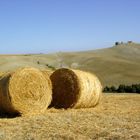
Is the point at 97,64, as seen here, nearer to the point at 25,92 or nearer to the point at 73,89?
the point at 73,89

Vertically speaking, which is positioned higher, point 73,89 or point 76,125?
point 73,89

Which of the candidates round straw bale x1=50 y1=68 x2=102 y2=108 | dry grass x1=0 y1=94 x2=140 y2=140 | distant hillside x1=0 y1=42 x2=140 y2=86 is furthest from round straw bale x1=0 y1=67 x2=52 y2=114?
distant hillside x1=0 y1=42 x2=140 y2=86

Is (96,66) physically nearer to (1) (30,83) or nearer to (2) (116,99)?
(2) (116,99)

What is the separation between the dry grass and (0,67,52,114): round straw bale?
1.54ft

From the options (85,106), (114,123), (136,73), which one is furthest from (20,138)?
(136,73)

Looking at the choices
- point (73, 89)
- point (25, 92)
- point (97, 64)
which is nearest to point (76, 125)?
point (25, 92)

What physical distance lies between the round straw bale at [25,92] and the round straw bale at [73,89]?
942 millimetres

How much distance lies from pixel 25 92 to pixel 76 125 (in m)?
2.99

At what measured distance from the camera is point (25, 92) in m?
14.1

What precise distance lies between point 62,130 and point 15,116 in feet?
9.95

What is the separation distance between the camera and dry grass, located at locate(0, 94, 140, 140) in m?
10.4

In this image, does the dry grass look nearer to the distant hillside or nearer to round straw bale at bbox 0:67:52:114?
round straw bale at bbox 0:67:52:114

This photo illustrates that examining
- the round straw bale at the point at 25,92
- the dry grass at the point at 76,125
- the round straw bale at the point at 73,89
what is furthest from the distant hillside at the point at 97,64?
the dry grass at the point at 76,125

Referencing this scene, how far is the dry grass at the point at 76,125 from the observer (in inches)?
411
